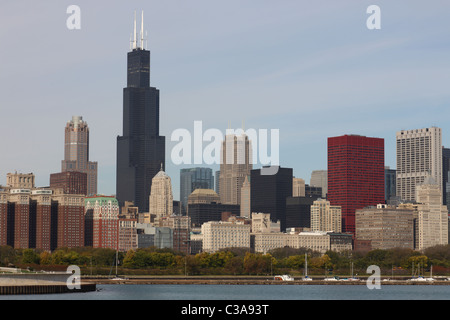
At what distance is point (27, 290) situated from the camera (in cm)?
13825

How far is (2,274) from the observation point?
153750 millimetres
